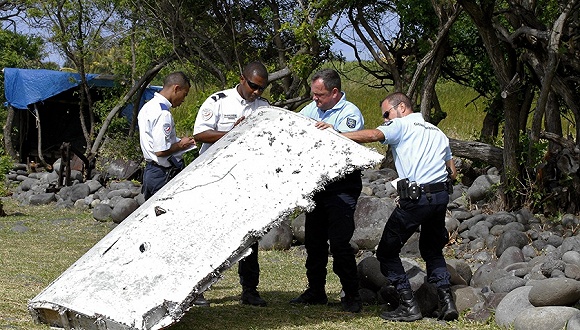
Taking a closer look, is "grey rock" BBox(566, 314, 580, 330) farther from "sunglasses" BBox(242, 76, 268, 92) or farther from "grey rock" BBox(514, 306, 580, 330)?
"sunglasses" BBox(242, 76, 268, 92)

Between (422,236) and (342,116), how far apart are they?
1.06 meters

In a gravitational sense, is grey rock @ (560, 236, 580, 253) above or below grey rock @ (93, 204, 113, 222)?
above

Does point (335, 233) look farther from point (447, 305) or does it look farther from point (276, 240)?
point (276, 240)

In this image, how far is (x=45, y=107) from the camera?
22.6 meters

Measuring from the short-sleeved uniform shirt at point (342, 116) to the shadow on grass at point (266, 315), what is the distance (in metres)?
1.35

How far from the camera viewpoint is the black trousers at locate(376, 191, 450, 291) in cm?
638

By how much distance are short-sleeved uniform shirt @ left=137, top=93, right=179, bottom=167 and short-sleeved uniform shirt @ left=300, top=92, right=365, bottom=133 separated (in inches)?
42.6

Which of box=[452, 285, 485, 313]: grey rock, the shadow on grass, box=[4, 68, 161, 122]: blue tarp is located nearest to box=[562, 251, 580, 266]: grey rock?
box=[452, 285, 485, 313]: grey rock

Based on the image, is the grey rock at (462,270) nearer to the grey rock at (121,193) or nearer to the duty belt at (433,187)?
the duty belt at (433,187)

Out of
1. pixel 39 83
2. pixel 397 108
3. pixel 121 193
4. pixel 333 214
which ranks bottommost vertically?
pixel 121 193

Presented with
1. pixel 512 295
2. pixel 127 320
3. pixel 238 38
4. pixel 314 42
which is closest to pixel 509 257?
pixel 512 295

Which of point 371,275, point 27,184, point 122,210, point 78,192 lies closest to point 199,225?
point 371,275

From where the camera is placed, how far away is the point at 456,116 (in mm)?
20734

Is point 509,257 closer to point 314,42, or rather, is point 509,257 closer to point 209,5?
point 314,42
